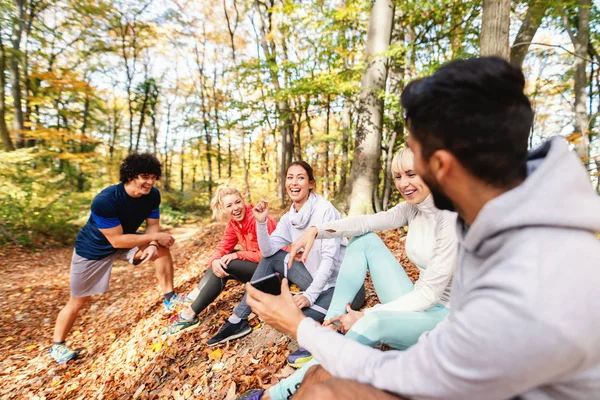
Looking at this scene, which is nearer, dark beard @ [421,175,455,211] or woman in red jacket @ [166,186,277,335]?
dark beard @ [421,175,455,211]

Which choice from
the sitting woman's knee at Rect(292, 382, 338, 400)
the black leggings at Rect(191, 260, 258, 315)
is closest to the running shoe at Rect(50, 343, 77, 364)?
the black leggings at Rect(191, 260, 258, 315)

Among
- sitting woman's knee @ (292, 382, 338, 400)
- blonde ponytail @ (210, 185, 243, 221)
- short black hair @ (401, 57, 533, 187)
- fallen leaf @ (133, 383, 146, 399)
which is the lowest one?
fallen leaf @ (133, 383, 146, 399)

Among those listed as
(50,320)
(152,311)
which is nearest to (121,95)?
(50,320)

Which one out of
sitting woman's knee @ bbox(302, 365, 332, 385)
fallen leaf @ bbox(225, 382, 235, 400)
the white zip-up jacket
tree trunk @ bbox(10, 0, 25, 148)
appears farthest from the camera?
tree trunk @ bbox(10, 0, 25, 148)

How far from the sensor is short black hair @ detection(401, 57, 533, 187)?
88 cm

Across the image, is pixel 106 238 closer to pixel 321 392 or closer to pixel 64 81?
pixel 321 392

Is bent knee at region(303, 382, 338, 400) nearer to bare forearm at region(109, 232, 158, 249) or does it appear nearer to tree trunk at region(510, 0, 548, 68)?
bare forearm at region(109, 232, 158, 249)

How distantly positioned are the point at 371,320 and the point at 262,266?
1.58 m

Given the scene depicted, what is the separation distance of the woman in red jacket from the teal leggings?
122 cm

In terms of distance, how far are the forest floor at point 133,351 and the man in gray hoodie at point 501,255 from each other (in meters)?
1.74

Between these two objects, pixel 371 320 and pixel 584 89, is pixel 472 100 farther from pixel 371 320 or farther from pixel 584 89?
pixel 584 89

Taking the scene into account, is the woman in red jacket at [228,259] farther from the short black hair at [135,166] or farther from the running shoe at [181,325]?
the short black hair at [135,166]

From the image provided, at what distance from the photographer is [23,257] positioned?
759cm

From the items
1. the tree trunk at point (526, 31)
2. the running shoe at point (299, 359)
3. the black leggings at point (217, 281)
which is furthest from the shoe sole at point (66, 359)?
the tree trunk at point (526, 31)
